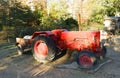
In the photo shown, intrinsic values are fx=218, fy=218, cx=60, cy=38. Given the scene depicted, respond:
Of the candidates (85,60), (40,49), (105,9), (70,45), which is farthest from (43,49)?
(105,9)

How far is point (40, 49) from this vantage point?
772 centimetres

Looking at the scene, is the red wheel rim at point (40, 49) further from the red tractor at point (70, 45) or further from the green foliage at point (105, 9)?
the green foliage at point (105, 9)

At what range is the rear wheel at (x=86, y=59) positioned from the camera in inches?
259

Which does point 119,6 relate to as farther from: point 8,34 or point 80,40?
point 80,40

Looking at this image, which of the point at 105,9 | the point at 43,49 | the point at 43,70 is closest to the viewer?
the point at 43,70

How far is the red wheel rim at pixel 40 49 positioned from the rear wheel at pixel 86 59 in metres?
1.37

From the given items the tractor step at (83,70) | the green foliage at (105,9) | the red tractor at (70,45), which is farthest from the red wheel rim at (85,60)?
the green foliage at (105,9)

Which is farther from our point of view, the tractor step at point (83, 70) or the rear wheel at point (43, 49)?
the rear wheel at point (43, 49)

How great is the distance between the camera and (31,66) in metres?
7.12

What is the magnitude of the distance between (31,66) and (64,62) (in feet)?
3.80

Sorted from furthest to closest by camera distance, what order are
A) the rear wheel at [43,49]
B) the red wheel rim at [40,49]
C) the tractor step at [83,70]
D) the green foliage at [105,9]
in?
1. the green foliage at [105,9]
2. the red wheel rim at [40,49]
3. the rear wheel at [43,49]
4. the tractor step at [83,70]

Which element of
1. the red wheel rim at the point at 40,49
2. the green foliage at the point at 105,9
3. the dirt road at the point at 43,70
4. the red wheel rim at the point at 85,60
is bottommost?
the dirt road at the point at 43,70

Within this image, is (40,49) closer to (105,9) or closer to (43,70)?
(43,70)

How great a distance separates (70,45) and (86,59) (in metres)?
1.03
